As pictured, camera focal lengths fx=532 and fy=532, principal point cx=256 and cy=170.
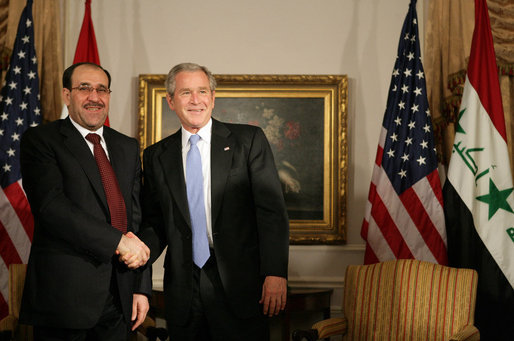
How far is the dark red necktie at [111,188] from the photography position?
2287 mm

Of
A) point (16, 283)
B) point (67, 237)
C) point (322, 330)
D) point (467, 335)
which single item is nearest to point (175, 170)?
point (67, 237)

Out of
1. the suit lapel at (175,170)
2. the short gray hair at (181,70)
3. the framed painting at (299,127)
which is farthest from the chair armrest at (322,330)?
the short gray hair at (181,70)

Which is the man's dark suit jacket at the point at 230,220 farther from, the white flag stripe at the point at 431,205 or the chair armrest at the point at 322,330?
the white flag stripe at the point at 431,205

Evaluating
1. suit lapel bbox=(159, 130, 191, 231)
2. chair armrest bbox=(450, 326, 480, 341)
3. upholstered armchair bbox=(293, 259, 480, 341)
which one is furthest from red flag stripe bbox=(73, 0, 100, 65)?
chair armrest bbox=(450, 326, 480, 341)

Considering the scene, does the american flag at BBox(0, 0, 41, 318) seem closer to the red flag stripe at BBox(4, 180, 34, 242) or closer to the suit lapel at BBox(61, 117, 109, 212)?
the red flag stripe at BBox(4, 180, 34, 242)

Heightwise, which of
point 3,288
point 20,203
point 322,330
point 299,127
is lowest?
point 322,330

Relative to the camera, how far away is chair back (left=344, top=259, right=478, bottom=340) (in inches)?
120

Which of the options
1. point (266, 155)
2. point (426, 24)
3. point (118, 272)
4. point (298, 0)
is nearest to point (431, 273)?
point (266, 155)

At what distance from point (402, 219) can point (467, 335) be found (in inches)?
45.4

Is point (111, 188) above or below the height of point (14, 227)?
above

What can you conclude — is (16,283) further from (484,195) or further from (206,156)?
(484,195)

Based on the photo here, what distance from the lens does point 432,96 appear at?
4266 millimetres

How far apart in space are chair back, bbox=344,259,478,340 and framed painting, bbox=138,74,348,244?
105 centimetres

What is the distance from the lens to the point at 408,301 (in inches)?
126
